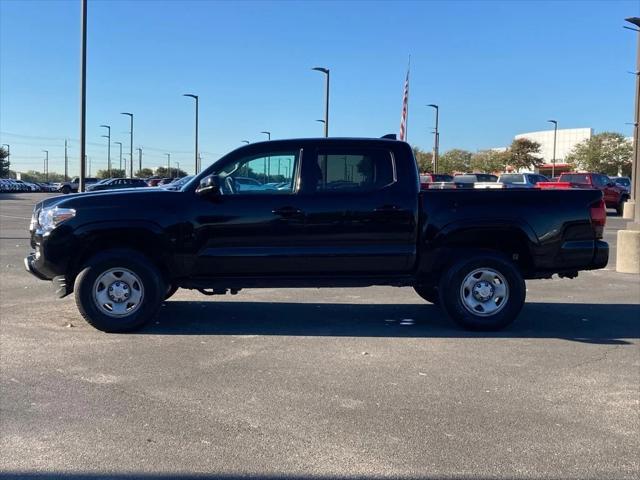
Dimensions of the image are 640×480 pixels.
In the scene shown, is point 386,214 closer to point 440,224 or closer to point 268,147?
point 440,224

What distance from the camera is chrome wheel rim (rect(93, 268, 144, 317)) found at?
682cm

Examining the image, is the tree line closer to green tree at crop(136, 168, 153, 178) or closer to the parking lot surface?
green tree at crop(136, 168, 153, 178)

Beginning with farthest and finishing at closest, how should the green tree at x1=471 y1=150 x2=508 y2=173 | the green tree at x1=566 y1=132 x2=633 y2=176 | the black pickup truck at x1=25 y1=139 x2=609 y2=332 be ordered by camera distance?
the green tree at x1=471 y1=150 x2=508 y2=173 → the green tree at x1=566 y1=132 x2=633 y2=176 → the black pickup truck at x1=25 y1=139 x2=609 y2=332

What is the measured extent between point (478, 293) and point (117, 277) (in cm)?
386

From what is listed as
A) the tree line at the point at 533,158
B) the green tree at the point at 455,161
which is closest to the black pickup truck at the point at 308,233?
the tree line at the point at 533,158

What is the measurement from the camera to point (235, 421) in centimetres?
439

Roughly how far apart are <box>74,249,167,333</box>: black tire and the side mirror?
96cm

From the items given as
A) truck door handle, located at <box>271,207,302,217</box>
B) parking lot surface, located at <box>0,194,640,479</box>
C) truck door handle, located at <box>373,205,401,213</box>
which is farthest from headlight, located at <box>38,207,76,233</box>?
truck door handle, located at <box>373,205,401,213</box>

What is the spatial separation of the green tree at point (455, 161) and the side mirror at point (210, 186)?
81.9m

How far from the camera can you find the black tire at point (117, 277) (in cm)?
676

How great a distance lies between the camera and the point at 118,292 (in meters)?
6.85

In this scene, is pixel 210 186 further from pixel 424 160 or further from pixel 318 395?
pixel 424 160

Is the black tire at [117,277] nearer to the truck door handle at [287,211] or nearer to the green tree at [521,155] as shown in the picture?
the truck door handle at [287,211]

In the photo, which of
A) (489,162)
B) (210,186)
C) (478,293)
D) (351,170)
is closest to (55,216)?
(210,186)
